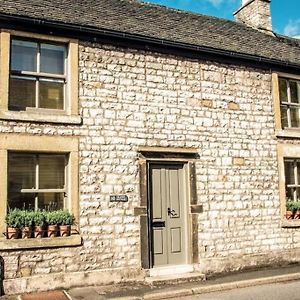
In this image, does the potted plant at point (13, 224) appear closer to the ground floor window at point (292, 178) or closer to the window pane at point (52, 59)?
the window pane at point (52, 59)

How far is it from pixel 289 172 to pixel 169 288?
458cm

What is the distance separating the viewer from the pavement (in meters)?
6.79

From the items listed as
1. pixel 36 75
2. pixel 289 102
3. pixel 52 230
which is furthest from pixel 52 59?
pixel 289 102

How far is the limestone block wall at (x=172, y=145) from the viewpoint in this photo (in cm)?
764

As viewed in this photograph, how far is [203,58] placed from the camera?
30.3 feet

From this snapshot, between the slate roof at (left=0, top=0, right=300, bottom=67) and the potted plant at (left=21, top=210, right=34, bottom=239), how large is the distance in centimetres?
367

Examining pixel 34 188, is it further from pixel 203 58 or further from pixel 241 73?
pixel 241 73

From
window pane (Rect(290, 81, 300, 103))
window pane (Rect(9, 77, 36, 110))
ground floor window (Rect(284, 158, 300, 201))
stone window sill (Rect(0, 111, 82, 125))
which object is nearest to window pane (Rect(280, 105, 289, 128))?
window pane (Rect(290, 81, 300, 103))

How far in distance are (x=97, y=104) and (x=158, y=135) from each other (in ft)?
4.73

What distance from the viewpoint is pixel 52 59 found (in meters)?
7.90

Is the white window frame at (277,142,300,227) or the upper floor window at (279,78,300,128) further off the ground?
the upper floor window at (279,78,300,128)

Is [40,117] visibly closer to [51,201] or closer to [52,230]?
[51,201]

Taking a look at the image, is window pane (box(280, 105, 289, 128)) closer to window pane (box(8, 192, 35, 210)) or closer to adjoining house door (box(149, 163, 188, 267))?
adjoining house door (box(149, 163, 188, 267))

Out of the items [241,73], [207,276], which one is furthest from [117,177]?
[241,73]
